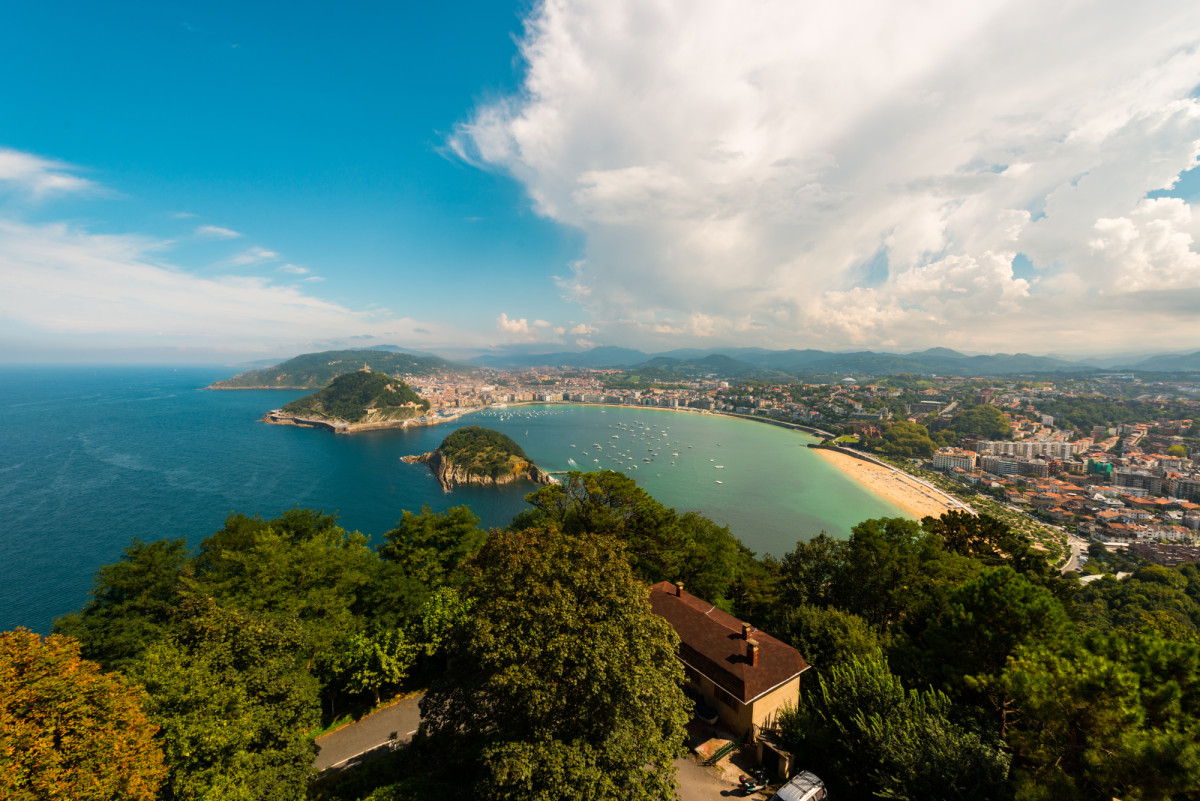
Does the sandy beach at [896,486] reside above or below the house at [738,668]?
below

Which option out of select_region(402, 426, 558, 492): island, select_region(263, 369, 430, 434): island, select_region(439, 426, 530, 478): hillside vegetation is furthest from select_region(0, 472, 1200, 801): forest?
select_region(263, 369, 430, 434): island

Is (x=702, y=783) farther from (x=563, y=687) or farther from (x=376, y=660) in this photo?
(x=376, y=660)

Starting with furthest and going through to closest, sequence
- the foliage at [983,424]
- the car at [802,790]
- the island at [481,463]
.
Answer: the foliage at [983,424]
the island at [481,463]
the car at [802,790]

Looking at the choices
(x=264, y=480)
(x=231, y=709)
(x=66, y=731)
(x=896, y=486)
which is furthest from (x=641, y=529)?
(x=896, y=486)

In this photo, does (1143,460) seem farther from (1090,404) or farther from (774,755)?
(774,755)

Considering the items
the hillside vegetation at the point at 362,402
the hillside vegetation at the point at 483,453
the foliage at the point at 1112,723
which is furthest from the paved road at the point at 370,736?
the hillside vegetation at the point at 362,402

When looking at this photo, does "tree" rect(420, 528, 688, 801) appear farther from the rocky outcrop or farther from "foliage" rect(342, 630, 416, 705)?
the rocky outcrop

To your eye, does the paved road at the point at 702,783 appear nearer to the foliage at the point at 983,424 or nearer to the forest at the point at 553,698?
the forest at the point at 553,698
